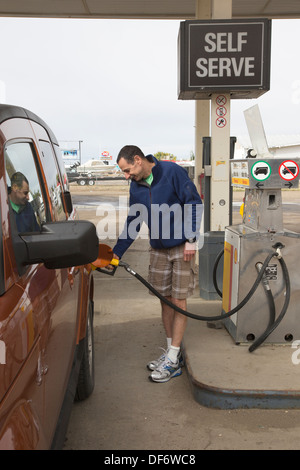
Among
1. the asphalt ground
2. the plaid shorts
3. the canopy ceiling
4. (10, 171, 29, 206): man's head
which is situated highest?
the canopy ceiling

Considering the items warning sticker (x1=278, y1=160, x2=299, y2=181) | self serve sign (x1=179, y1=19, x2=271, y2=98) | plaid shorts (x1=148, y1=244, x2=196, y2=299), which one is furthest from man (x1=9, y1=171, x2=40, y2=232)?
self serve sign (x1=179, y1=19, x2=271, y2=98)

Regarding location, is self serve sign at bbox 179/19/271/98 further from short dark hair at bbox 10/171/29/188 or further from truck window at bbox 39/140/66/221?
short dark hair at bbox 10/171/29/188

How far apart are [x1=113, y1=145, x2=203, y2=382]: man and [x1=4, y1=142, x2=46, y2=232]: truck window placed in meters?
1.50

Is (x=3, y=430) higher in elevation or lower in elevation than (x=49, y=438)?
Answer: higher

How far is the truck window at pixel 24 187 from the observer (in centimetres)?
216

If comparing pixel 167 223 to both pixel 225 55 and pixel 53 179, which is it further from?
pixel 225 55

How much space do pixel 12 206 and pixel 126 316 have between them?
427 cm

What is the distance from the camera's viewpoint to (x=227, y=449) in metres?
3.32

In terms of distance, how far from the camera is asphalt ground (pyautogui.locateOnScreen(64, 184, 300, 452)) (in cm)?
339

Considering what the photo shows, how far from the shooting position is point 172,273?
4395mm

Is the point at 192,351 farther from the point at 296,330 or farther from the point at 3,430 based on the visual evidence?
the point at 3,430

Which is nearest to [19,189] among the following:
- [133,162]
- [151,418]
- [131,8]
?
[133,162]

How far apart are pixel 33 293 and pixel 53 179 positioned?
4.43ft
